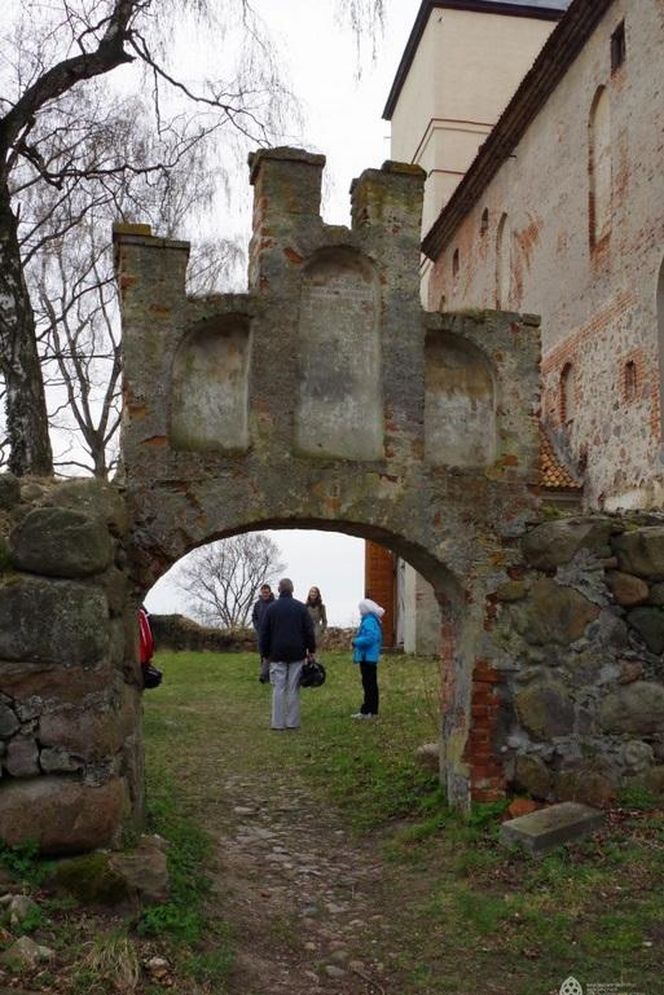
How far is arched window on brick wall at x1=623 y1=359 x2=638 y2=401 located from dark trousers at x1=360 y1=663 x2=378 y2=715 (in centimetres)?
583

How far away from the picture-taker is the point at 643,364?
13383 millimetres

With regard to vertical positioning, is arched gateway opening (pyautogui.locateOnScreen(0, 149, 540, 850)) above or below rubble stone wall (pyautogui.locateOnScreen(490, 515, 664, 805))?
above

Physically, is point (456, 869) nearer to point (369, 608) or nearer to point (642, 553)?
point (642, 553)

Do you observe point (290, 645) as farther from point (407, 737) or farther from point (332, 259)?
point (332, 259)

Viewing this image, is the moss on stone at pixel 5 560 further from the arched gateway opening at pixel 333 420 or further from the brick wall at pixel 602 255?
the brick wall at pixel 602 255

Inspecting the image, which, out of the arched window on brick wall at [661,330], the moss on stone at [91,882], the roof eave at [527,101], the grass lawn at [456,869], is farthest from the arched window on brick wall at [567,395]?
the moss on stone at [91,882]

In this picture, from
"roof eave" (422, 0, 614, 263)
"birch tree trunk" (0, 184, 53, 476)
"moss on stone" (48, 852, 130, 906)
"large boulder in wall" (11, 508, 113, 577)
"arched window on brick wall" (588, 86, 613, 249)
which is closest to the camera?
"moss on stone" (48, 852, 130, 906)

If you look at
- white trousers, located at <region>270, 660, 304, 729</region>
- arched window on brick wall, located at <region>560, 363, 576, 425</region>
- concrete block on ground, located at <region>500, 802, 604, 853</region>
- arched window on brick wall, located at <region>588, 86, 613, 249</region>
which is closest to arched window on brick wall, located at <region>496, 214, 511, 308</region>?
arched window on brick wall, located at <region>560, 363, 576, 425</region>

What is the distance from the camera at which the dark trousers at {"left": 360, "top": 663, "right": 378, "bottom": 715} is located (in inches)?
421

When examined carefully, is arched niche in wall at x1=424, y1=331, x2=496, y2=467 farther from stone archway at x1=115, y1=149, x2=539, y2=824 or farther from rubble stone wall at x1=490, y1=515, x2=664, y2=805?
rubble stone wall at x1=490, y1=515, x2=664, y2=805

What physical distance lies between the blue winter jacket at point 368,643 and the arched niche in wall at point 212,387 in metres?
4.95

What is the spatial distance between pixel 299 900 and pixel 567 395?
1203cm

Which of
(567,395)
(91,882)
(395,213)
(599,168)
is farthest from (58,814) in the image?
(599,168)

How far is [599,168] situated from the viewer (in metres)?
15.2
